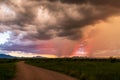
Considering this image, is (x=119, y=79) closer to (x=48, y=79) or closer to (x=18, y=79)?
(x=48, y=79)

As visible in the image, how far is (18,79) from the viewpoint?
106 ft

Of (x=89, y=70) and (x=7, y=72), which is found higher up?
(x=89, y=70)

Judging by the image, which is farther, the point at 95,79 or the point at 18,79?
the point at 18,79

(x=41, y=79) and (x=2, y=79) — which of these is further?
(x=2, y=79)

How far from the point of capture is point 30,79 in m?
31.2

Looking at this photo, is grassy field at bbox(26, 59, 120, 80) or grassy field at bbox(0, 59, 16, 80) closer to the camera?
grassy field at bbox(26, 59, 120, 80)

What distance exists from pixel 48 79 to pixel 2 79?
229 inches

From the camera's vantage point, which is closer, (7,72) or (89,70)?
(7,72)

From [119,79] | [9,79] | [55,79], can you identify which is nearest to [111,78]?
[119,79]

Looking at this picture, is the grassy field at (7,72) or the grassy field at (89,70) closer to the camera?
the grassy field at (89,70)

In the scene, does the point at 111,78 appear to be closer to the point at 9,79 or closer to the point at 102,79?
the point at 102,79

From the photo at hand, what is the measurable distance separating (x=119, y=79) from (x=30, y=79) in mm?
9473

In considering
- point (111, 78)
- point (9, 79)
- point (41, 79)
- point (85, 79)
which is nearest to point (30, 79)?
point (41, 79)

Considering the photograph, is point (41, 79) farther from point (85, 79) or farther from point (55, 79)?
point (85, 79)
